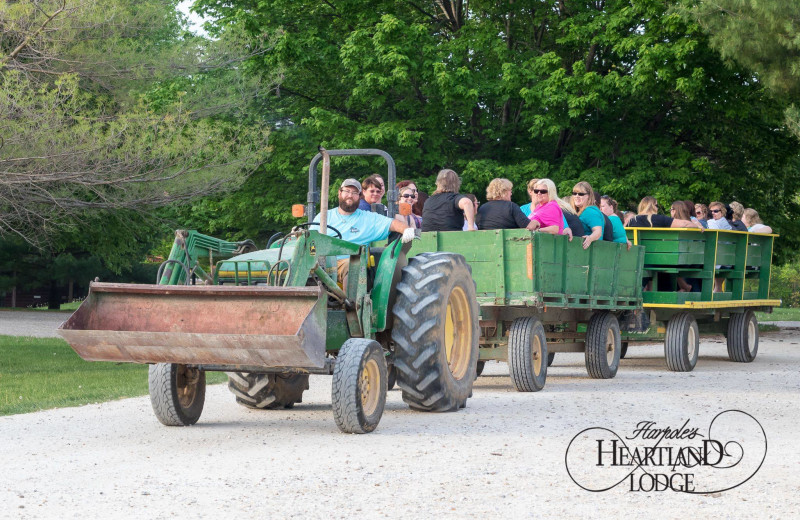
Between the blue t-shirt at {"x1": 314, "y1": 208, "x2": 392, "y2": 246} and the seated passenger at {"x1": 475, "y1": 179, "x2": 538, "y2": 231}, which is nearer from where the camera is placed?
the blue t-shirt at {"x1": 314, "y1": 208, "x2": 392, "y2": 246}

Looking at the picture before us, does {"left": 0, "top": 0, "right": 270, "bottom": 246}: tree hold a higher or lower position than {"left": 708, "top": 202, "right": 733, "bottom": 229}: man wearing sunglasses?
higher

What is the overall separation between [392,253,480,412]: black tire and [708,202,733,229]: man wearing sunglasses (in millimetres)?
8448

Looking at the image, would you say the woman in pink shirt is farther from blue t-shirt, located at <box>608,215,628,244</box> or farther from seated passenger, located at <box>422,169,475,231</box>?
blue t-shirt, located at <box>608,215,628,244</box>

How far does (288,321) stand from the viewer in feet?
27.4

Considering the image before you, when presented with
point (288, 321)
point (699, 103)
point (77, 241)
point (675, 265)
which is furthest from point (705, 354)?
point (77, 241)

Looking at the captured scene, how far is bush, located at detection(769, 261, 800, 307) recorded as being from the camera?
2309 inches

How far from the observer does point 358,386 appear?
28.2 feet

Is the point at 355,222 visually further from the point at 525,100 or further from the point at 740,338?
→ the point at 525,100

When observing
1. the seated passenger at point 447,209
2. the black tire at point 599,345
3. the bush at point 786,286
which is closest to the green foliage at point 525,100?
the black tire at point 599,345

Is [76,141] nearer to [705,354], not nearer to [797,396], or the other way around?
[797,396]

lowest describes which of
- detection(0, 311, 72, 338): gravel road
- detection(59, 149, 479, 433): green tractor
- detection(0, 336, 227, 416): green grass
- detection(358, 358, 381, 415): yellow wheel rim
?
detection(0, 311, 72, 338): gravel road

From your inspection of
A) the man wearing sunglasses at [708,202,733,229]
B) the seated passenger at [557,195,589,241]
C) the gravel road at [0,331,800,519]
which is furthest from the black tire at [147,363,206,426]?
the man wearing sunglasses at [708,202,733,229]

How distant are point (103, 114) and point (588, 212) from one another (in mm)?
7742

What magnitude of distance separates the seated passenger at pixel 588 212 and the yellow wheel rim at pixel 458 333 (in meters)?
3.68
